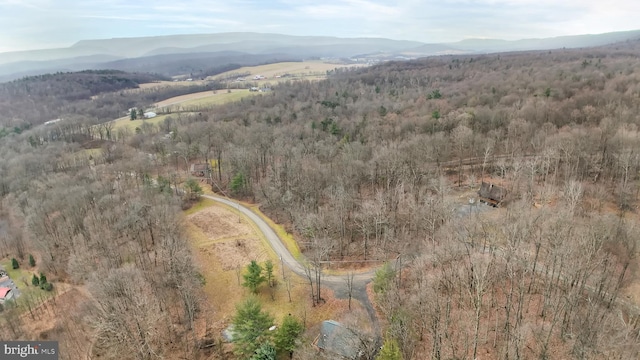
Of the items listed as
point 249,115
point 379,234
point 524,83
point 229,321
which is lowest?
point 229,321

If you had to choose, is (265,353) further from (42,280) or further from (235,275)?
(42,280)

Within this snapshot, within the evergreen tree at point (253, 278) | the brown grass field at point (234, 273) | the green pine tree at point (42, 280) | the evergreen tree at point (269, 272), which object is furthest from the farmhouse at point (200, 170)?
the evergreen tree at point (253, 278)

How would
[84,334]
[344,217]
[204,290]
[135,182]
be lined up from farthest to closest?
[135,182] → [344,217] → [204,290] → [84,334]

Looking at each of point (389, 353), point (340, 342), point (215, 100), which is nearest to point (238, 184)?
point (340, 342)

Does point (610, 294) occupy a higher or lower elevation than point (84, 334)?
higher

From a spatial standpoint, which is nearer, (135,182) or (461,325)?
(461,325)

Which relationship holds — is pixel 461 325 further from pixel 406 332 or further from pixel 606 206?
pixel 606 206

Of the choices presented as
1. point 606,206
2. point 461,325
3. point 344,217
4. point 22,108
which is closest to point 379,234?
point 344,217
